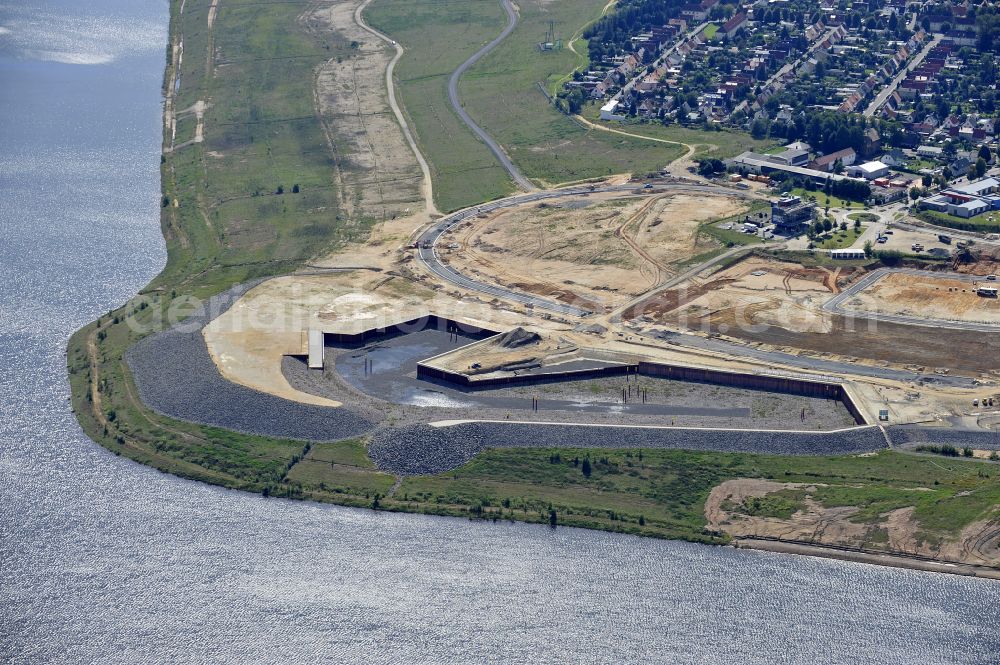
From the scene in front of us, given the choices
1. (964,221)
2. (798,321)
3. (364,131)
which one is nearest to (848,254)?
(964,221)

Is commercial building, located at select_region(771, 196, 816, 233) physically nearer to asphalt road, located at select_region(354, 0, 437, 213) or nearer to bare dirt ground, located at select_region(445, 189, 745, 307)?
bare dirt ground, located at select_region(445, 189, 745, 307)

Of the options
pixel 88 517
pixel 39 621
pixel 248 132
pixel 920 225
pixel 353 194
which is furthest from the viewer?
pixel 248 132

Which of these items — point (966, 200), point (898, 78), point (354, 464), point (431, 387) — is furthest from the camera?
point (898, 78)

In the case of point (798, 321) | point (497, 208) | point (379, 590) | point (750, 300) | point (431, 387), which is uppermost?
point (798, 321)

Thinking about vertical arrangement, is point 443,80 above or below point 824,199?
below

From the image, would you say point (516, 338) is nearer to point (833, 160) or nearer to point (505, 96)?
point (833, 160)

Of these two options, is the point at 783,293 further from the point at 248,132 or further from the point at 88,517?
the point at 248,132

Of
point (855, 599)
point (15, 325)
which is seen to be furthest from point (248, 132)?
point (855, 599)

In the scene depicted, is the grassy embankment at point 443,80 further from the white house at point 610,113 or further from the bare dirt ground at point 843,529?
the bare dirt ground at point 843,529
